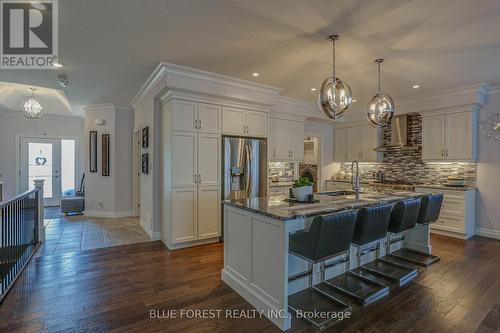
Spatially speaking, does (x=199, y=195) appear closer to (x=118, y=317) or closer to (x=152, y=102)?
(x=152, y=102)

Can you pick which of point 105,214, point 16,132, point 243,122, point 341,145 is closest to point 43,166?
point 16,132

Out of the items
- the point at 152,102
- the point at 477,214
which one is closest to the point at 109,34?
the point at 152,102

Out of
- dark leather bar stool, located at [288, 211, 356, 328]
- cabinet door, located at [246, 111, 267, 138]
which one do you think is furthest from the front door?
dark leather bar stool, located at [288, 211, 356, 328]

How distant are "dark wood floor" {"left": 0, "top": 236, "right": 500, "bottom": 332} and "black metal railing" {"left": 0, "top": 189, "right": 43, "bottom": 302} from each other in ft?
0.46

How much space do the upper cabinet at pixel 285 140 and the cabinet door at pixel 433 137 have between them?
8.12ft

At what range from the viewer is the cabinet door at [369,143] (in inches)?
250

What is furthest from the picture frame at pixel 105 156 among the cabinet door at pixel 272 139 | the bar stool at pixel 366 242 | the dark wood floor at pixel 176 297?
the bar stool at pixel 366 242

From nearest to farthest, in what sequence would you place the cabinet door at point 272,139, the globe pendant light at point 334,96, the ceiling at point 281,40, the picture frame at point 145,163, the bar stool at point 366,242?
the ceiling at point 281,40 < the bar stool at point 366,242 < the globe pendant light at point 334,96 < the picture frame at point 145,163 < the cabinet door at point 272,139

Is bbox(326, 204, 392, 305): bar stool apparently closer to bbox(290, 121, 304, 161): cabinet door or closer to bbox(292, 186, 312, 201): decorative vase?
bbox(292, 186, 312, 201): decorative vase

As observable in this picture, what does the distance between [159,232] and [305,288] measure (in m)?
2.85

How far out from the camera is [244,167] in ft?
15.5

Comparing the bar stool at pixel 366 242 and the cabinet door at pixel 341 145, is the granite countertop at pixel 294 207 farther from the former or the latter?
the cabinet door at pixel 341 145

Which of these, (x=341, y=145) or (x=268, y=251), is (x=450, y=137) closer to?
(x=341, y=145)

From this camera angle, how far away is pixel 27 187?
7.45m
